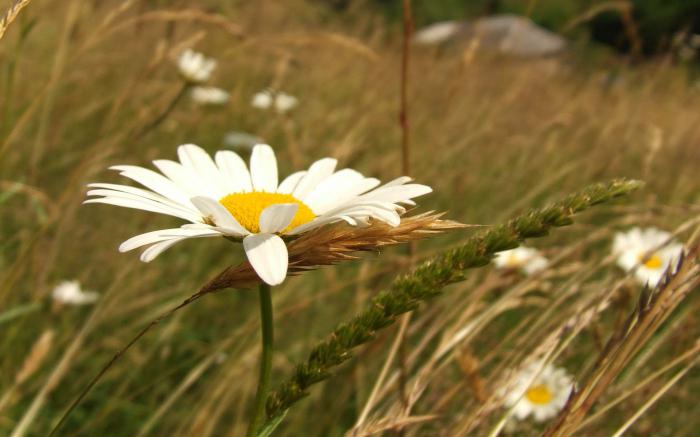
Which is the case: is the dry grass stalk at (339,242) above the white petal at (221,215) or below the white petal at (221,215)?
below

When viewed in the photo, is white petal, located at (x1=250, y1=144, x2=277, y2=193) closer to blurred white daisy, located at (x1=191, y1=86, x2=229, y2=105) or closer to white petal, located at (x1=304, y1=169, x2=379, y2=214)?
white petal, located at (x1=304, y1=169, x2=379, y2=214)

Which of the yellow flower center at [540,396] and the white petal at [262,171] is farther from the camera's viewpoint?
the yellow flower center at [540,396]

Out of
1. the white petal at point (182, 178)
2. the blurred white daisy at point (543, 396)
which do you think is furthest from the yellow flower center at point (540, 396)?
the white petal at point (182, 178)

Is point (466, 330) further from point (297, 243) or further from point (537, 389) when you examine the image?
point (537, 389)

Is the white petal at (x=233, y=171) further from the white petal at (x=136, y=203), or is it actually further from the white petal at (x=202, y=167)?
the white petal at (x=136, y=203)

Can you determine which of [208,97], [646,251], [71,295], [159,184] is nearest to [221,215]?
[159,184]

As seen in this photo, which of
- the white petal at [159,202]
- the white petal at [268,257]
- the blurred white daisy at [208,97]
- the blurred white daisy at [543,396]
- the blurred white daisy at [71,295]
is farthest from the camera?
the blurred white daisy at [208,97]
